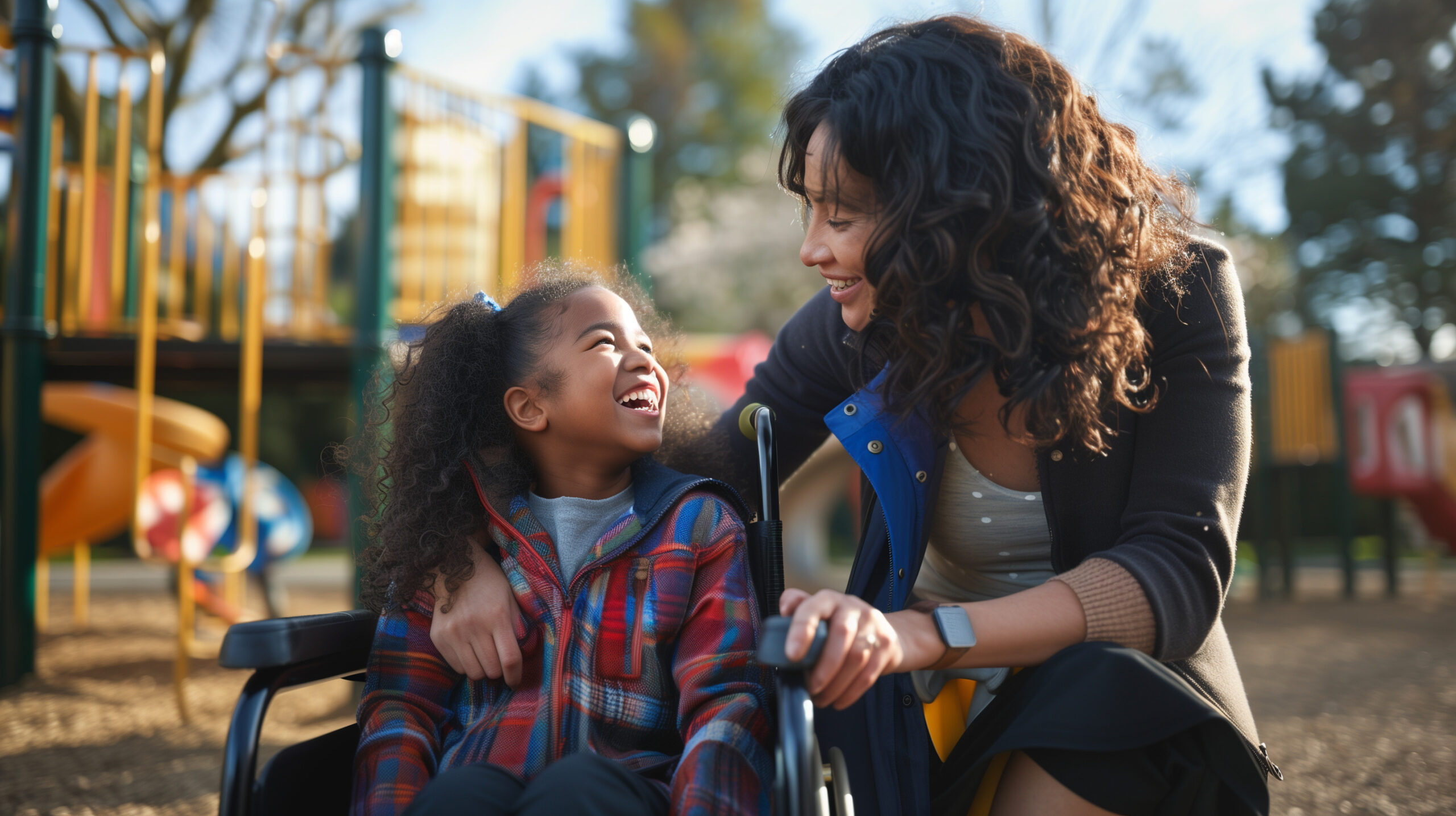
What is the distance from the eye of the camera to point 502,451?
1740mm

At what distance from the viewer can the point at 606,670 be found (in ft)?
4.85

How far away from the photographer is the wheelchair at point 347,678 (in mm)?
1026

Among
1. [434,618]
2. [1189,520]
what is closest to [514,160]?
[434,618]

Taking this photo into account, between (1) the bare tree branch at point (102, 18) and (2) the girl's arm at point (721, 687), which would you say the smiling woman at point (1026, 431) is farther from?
(1) the bare tree branch at point (102, 18)

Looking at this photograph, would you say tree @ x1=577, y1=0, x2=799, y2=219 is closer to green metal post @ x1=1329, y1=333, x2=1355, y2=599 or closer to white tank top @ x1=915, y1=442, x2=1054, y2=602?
green metal post @ x1=1329, y1=333, x2=1355, y2=599

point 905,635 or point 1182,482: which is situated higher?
point 1182,482

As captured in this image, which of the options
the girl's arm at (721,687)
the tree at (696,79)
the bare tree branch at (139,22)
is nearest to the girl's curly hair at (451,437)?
the girl's arm at (721,687)

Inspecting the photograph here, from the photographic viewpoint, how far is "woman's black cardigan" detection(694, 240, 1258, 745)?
4.31 ft

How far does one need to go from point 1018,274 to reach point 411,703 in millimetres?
1072

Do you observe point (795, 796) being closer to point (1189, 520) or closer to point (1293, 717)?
point (1189, 520)

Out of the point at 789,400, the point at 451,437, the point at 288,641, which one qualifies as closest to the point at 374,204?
the point at 451,437

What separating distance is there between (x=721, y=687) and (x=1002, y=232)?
0.75 metres

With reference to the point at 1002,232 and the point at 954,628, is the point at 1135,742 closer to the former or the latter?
the point at 954,628

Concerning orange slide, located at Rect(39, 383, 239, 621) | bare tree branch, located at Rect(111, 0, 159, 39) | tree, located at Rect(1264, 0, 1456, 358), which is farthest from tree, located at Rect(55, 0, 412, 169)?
tree, located at Rect(1264, 0, 1456, 358)
